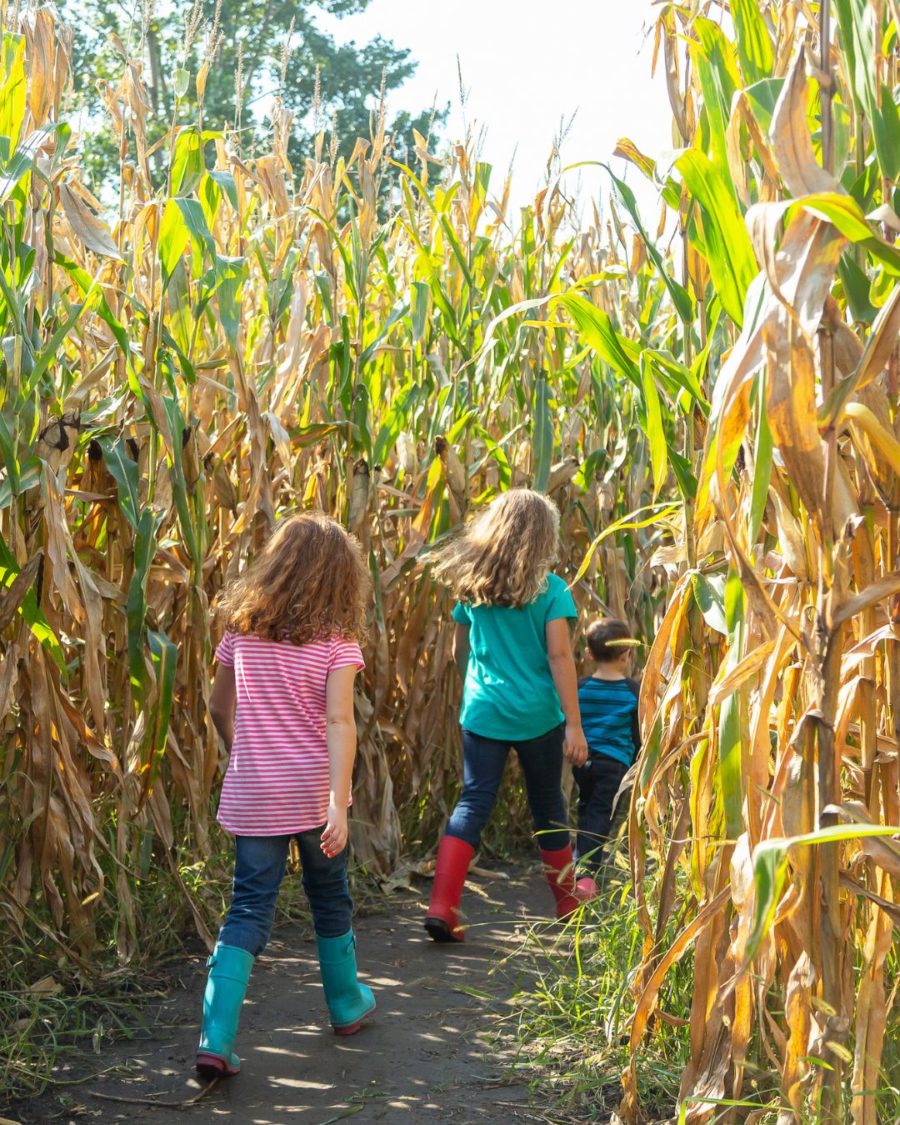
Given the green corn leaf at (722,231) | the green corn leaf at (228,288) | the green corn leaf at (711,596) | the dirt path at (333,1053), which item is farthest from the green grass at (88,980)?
the green corn leaf at (722,231)

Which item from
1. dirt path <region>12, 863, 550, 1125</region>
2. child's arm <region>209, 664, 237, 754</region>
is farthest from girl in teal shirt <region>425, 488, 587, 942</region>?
child's arm <region>209, 664, 237, 754</region>

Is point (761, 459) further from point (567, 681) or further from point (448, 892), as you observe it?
point (448, 892)

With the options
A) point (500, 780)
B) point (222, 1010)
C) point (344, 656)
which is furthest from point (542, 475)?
point (222, 1010)

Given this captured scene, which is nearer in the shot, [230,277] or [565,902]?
[230,277]

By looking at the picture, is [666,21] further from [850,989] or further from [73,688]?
[73,688]

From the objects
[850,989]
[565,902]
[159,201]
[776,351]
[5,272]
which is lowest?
[565,902]

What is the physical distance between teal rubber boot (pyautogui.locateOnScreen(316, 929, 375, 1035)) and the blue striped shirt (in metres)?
1.58

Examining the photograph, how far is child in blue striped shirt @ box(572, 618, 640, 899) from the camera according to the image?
178 inches

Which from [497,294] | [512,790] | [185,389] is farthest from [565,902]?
[497,294]

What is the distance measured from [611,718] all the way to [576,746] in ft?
1.79

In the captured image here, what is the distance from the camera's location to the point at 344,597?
321cm

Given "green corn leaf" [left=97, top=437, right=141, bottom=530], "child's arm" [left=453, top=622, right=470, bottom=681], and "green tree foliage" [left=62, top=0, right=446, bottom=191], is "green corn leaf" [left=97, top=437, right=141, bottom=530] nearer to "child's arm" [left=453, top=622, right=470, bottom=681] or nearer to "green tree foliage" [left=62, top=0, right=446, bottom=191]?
"child's arm" [left=453, top=622, right=470, bottom=681]

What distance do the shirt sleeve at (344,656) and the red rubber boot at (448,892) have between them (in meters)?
1.04

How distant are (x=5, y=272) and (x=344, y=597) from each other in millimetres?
1102
